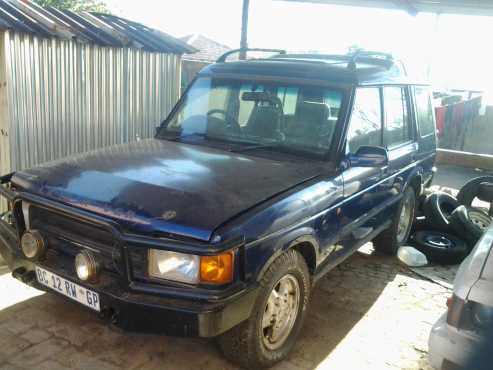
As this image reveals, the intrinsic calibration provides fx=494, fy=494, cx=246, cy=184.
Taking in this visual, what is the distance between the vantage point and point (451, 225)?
5.65 metres

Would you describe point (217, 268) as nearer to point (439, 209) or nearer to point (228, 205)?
point (228, 205)

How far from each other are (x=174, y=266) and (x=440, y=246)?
12.3 ft

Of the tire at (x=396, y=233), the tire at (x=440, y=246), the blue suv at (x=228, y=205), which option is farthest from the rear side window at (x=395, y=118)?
the tire at (x=440, y=246)

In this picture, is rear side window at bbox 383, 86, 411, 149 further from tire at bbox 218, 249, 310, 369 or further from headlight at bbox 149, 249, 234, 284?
headlight at bbox 149, 249, 234, 284

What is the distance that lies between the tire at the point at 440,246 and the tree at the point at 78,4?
61.5 ft

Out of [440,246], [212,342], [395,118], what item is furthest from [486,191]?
[212,342]

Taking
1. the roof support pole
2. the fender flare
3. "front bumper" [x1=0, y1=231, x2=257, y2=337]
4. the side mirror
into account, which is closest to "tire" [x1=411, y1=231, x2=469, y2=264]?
the side mirror

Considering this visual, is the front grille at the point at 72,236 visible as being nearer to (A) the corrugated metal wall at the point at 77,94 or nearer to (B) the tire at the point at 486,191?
(A) the corrugated metal wall at the point at 77,94

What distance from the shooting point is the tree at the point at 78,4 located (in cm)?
2061

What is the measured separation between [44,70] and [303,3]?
551cm

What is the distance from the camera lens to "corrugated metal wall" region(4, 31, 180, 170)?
532 centimetres

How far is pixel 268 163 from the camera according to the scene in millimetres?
3643

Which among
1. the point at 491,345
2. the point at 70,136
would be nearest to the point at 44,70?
the point at 70,136

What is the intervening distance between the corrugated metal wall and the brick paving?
5.96 feet
